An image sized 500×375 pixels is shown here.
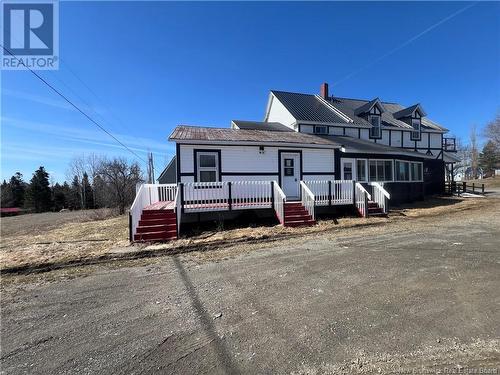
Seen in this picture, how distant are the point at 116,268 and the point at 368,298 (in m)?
5.12

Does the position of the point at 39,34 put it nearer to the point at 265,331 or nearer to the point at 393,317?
the point at 265,331

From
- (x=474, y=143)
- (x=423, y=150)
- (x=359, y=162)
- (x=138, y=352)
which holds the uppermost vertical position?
(x=474, y=143)

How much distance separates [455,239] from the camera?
761 centimetres

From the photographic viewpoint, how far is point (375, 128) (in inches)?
880

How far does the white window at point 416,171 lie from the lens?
19.1 m

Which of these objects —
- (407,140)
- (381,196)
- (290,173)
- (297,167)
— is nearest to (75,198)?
(290,173)

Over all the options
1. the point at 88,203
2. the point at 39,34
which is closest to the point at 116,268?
the point at 39,34

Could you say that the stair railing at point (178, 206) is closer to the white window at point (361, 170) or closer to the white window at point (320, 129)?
the white window at point (361, 170)

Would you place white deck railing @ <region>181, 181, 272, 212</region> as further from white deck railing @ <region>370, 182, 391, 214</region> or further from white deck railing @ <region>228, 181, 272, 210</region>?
white deck railing @ <region>370, 182, 391, 214</region>

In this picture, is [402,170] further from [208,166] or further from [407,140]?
[208,166]

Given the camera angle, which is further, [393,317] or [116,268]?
[116,268]

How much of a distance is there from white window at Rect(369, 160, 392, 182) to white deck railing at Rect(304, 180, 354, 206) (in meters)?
5.83

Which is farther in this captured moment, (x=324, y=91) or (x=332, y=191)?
(x=324, y=91)

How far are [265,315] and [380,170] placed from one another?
16.1 metres
